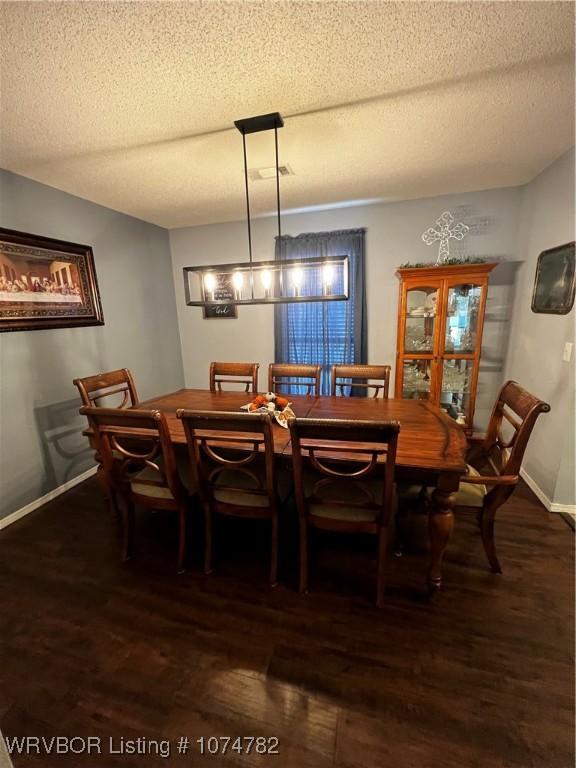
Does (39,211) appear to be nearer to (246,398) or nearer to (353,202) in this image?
(246,398)

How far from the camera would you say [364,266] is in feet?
11.1

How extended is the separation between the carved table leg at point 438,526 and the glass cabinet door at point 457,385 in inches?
76.5

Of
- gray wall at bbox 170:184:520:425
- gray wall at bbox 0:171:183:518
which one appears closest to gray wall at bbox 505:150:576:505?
gray wall at bbox 170:184:520:425

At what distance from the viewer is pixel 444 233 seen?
3.12m

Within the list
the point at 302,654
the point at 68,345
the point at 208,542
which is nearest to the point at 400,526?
the point at 302,654

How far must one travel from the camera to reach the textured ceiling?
1.14 metres

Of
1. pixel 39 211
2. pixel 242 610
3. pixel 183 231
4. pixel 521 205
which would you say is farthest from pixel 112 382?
pixel 521 205

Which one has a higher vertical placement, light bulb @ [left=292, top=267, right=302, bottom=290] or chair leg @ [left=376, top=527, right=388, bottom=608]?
light bulb @ [left=292, top=267, right=302, bottom=290]

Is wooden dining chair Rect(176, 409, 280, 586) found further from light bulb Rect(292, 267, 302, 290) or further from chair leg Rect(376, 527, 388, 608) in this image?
light bulb Rect(292, 267, 302, 290)

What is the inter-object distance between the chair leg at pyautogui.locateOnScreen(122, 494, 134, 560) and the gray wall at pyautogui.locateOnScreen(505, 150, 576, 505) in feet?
9.62

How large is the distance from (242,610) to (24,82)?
272 centimetres

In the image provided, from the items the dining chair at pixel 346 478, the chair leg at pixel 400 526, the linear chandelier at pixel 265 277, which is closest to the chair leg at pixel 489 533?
the chair leg at pixel 400 526

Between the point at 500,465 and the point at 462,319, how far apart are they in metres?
1.76

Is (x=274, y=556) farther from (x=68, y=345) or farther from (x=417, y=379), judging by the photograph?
(x=68, y=345)
